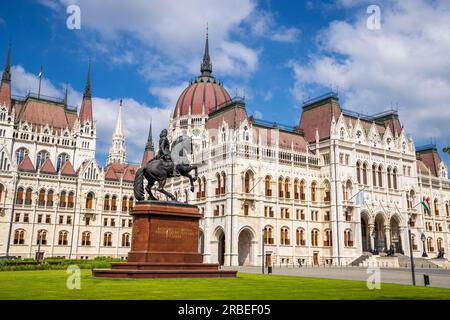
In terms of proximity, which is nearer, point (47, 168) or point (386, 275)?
point (386, 275)

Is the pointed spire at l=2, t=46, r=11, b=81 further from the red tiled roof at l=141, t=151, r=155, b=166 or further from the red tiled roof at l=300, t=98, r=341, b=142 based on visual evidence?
the red tiled roof at l=300, t=98, r=341, b=142

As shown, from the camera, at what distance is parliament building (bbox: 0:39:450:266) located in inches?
2571

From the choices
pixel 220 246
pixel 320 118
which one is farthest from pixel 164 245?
pixel 320 118

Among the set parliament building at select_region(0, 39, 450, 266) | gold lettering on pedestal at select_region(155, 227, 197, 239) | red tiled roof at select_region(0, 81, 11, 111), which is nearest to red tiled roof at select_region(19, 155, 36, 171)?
parliament building at select_region(0, 39, 450, 266)

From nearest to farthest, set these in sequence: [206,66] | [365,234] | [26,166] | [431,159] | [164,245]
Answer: [164,245] < [365,234] < [26,166] < [431,159] < [206,66]

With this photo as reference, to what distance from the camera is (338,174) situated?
69375 mm

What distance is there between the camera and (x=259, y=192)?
65.1m

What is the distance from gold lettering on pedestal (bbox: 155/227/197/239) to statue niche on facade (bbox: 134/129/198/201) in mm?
2501

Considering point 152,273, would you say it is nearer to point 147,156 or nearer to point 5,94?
point 5,94

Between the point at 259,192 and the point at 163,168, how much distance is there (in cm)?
3712

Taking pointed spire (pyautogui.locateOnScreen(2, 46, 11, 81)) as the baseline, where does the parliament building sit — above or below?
below
